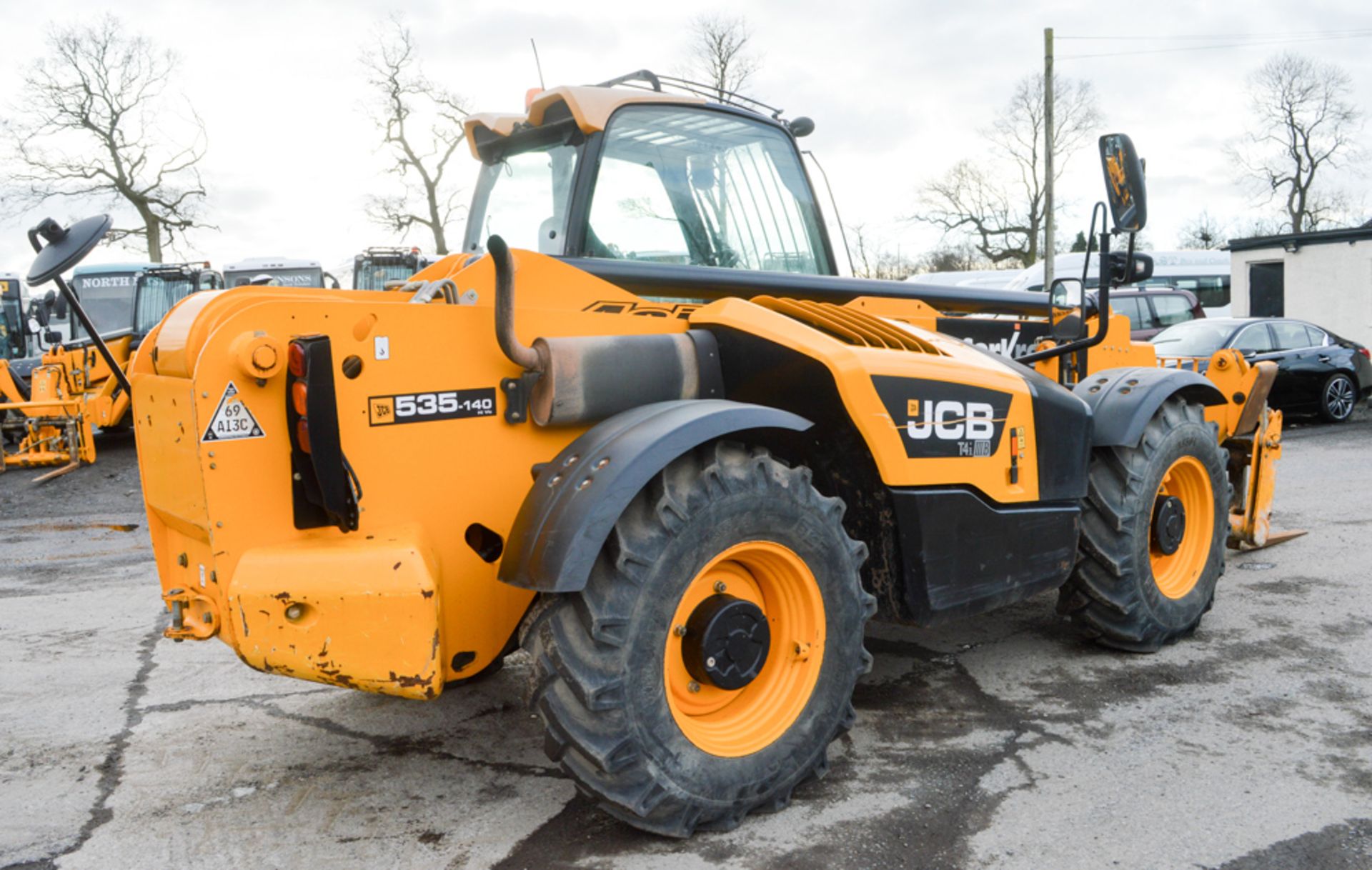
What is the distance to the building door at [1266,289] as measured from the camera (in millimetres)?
21984

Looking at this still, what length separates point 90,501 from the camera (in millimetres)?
11398

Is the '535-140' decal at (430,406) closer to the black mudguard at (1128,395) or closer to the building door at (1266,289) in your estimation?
the black mudguard at (1128,395)

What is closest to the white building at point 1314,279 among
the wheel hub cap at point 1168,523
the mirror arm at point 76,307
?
the wheel hub cap at point 1168,523

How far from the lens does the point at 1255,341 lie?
48.4ft

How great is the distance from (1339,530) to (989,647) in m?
4.02

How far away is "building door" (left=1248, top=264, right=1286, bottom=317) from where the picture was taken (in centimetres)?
2198

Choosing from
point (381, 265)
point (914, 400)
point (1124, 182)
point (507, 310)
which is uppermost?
point (381, 265)

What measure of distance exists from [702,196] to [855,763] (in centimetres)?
220

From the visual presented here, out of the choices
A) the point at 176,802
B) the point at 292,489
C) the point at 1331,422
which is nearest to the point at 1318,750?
the point at 292,489

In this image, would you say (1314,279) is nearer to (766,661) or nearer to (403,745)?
(766,661)

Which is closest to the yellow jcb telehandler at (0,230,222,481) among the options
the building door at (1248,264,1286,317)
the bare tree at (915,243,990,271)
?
the building door at (1248,264,1286,317)

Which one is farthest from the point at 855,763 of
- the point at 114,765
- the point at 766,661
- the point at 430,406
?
the point at 114,765

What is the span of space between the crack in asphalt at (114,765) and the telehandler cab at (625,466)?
728 millimetres

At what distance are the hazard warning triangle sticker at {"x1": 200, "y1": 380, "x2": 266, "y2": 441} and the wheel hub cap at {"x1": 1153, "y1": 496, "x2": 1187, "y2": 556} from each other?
3.80 meters
